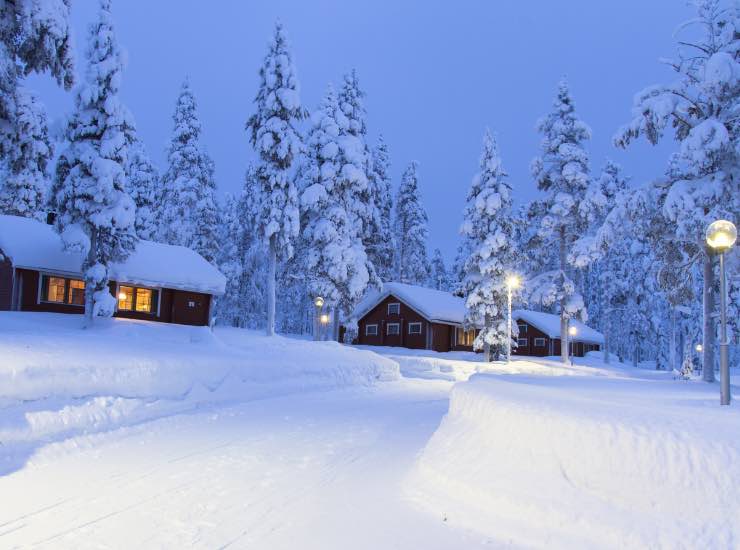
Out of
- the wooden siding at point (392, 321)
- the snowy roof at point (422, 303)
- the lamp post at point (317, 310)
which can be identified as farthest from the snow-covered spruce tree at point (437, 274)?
the lamp post at point (317, 310)

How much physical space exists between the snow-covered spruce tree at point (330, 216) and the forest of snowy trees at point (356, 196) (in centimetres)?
11

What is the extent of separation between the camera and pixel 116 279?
30.4 metres

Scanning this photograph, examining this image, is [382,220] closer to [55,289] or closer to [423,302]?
[423,302]

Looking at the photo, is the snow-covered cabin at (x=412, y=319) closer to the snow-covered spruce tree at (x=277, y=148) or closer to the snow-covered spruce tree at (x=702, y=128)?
the snow-covered spruce tree at (x=277, y=148)

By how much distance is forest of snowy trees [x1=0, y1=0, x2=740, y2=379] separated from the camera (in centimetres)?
1614

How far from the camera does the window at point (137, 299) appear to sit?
33.4 m

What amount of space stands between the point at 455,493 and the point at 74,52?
14.8 metres

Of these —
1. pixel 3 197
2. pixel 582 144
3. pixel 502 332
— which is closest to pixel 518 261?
pixel 502 332

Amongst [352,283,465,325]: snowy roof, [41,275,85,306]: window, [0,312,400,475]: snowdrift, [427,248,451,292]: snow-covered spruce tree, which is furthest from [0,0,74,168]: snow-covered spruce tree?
[427,248,451,292]: snow-covered spruce tree

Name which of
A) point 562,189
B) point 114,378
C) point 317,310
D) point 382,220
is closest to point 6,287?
point 317,310

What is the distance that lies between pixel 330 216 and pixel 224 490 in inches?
1208

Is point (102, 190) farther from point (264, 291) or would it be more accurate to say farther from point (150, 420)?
point (264, 291)

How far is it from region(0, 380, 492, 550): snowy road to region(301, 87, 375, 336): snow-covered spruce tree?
24620 mm

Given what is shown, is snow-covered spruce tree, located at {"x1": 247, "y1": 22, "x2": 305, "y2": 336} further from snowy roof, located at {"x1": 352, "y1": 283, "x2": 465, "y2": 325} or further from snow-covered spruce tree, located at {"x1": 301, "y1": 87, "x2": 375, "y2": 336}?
snowy roof, located at {"x1": 352, "y1": 283, "x2": 465, "y2": 325}
